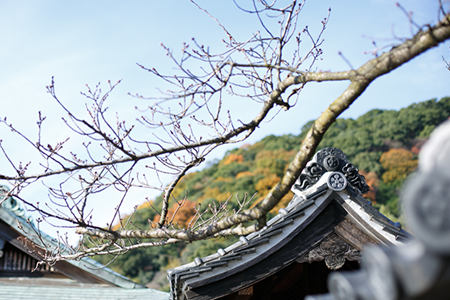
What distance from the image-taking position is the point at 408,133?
26.9 metres

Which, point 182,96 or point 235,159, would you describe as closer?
point 182,96

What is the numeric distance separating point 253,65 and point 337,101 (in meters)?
0.79

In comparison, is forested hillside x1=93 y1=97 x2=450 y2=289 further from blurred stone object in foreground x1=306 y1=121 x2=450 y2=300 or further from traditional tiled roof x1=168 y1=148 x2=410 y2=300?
blurred stone object in foreground x1=306 y1=121 x2=450 y2=300

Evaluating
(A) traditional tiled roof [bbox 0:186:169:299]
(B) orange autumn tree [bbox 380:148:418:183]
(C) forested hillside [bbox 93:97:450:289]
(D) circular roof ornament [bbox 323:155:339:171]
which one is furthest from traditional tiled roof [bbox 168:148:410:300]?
(B) orange autumn tree [bbox 380:148:418:183]

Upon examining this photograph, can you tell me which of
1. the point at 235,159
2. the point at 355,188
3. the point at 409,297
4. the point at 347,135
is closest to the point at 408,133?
the point at 347,135

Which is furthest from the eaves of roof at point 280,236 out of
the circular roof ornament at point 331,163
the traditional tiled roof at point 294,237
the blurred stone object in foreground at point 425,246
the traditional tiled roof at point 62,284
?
the traditional tiled roof at point 62,284

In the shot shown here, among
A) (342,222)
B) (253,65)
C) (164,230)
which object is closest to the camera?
(253,65)

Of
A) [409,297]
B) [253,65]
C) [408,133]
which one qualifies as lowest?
[409,297]

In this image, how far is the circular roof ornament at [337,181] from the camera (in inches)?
142

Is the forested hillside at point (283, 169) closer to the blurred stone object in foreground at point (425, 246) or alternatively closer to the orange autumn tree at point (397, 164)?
the orange autumn tree at point (397, 164)

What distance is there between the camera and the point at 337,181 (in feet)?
12.0

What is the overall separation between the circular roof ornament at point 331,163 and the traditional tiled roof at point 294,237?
0.56 feet

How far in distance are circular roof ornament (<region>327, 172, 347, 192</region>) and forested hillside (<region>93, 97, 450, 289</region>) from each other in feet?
46.5

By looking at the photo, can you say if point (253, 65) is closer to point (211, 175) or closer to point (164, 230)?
point (164, 230)
